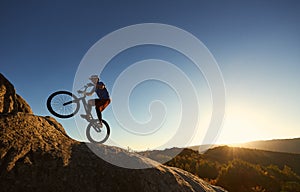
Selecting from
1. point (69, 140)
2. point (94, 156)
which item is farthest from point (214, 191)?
point (69, 140)

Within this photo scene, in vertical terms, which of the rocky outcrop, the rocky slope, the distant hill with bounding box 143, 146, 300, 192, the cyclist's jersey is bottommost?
the distant hill with bounding box 143, 146, 300, 192

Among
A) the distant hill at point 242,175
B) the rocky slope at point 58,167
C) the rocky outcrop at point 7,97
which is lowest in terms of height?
the distant hill at point 242,175

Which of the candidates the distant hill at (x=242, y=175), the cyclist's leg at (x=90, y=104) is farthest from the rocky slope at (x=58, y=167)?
the distant hill at (x=242, y=175)

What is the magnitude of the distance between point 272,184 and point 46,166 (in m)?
24.0

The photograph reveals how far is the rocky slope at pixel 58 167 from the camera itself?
6141 millimetres

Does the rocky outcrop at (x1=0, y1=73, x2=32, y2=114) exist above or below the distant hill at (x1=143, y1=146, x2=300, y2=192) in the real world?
above

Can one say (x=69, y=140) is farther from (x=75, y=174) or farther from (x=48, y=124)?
(x=75, y=174)

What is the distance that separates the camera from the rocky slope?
6.14 m

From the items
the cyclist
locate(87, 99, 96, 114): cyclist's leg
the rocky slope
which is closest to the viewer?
the rocky slope

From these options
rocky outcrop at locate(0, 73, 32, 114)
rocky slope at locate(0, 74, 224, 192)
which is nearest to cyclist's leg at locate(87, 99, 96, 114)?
rocky outcrop at locate(0, 73, 32, 114)

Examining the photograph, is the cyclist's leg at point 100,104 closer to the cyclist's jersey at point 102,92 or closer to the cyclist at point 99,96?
the cyclist at point 99,96

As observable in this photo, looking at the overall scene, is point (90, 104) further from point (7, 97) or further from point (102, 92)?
point (7, 97)

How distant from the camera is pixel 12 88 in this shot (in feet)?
31.4

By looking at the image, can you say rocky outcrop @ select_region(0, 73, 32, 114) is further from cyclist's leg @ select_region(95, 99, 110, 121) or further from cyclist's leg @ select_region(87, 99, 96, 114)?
cyclist's leg @ select_region(95, 99, 110, 121)
